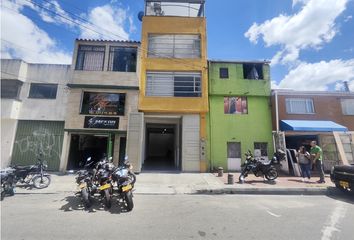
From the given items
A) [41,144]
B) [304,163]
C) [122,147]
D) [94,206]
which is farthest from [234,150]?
[41,144]

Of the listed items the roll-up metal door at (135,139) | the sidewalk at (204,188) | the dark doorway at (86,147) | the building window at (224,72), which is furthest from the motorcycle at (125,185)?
the building window at (224,72)

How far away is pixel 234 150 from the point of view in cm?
1441

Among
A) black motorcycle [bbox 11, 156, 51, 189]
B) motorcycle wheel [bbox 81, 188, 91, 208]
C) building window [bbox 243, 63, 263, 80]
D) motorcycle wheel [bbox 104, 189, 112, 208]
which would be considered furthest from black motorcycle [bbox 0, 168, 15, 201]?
building window [bbox 243, 63, 263, 80]

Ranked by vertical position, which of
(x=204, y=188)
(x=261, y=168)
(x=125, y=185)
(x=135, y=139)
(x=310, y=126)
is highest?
(x=310, y=126)

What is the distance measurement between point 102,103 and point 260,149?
1159 cm

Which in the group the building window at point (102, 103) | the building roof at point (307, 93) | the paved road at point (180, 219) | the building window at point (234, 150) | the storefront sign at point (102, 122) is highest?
the building roof at point (307, 93)

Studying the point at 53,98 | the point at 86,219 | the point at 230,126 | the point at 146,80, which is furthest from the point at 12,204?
the point at 230,126

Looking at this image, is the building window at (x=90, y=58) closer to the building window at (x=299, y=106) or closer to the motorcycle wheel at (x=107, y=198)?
the motorcycle wheel at (x=107, y=198)

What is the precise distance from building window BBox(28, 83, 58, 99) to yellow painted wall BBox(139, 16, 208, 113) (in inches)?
228

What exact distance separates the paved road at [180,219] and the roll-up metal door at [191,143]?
5.89m

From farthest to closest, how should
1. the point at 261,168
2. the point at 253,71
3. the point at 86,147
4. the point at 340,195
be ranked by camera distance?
1. the point at 253,71
2. the point at 86,147
3. the point at 261,168
4. the point at 340,195

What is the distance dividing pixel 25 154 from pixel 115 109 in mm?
6201

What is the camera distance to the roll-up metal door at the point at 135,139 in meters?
12.5

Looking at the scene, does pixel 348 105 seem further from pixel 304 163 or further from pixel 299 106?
pixel 304 163
